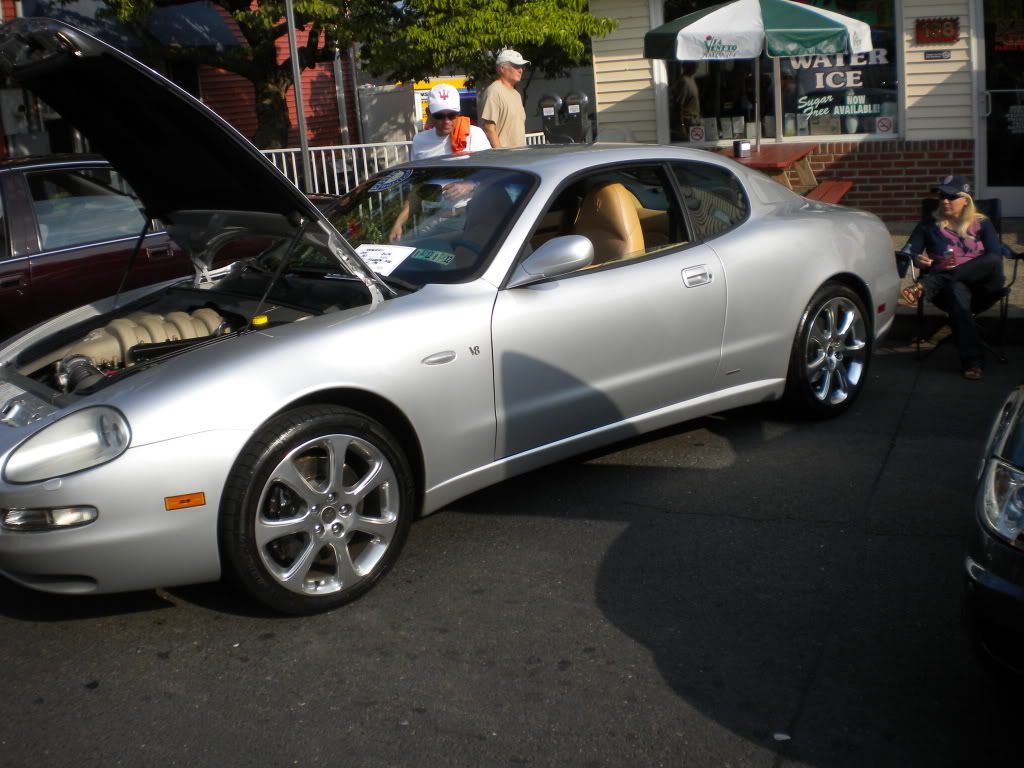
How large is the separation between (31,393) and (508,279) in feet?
5.87

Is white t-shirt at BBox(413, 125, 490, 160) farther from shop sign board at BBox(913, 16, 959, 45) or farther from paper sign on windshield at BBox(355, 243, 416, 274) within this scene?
shop sign board at BBox(913, 16, 959, 45)

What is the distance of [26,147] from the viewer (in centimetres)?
1700

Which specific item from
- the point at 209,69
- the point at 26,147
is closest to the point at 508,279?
the point at 26,147

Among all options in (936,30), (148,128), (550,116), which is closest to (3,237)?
(148,128)

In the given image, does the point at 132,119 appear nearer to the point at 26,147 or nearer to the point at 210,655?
the point at 210,655

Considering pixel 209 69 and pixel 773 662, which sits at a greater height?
pixel 209 69

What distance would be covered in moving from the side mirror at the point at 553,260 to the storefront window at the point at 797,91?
8.04 metres

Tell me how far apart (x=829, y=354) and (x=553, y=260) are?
6.74ft

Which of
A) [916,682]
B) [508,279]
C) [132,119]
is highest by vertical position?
[132,119]

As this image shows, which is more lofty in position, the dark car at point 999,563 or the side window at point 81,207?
the side window at point 81,207

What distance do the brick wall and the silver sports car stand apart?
20.2ft

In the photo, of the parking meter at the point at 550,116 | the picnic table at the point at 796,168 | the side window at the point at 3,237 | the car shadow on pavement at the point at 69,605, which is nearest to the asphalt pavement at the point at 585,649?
the car shadow on pavement at the point at 69,605

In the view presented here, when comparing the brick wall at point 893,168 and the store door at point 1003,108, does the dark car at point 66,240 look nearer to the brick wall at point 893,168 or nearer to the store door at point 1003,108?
the brick wall at point 893,168

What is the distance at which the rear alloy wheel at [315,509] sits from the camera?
3.90 meters
